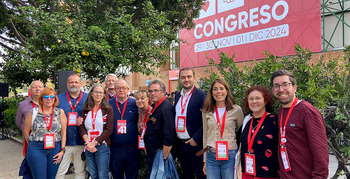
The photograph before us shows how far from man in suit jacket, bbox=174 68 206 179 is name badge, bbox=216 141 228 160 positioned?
1.32 feet

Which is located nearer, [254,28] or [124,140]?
[124,140]

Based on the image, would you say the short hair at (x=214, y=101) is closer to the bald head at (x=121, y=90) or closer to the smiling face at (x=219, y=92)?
the smiling face at (x=219, y=92)

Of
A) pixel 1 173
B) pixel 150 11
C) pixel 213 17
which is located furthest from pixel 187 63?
pixel 1 173

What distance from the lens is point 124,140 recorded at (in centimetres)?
392

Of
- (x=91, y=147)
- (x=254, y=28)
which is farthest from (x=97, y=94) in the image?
(x=254, y=28)

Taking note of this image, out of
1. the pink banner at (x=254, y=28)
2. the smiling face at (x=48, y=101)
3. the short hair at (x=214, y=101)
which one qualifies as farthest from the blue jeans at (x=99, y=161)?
the pink banner at (x=254, y=28)

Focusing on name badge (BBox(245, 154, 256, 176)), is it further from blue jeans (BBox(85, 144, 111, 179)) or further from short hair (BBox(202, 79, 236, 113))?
blue jeans (BBox(85, 144, 111, 179))

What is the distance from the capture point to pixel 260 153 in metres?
2.57

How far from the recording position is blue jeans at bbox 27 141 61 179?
3693 mm

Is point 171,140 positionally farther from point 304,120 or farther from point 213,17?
point 213,17

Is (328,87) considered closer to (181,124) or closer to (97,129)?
(181,124)

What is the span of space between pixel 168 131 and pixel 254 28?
16235 millimetres

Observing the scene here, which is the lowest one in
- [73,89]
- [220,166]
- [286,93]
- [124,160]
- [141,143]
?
[124,160]

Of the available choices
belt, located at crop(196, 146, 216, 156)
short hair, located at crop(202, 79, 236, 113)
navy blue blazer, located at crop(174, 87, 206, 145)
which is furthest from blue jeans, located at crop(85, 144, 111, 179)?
short hair, located at crop(202, 79, 236, 113)
